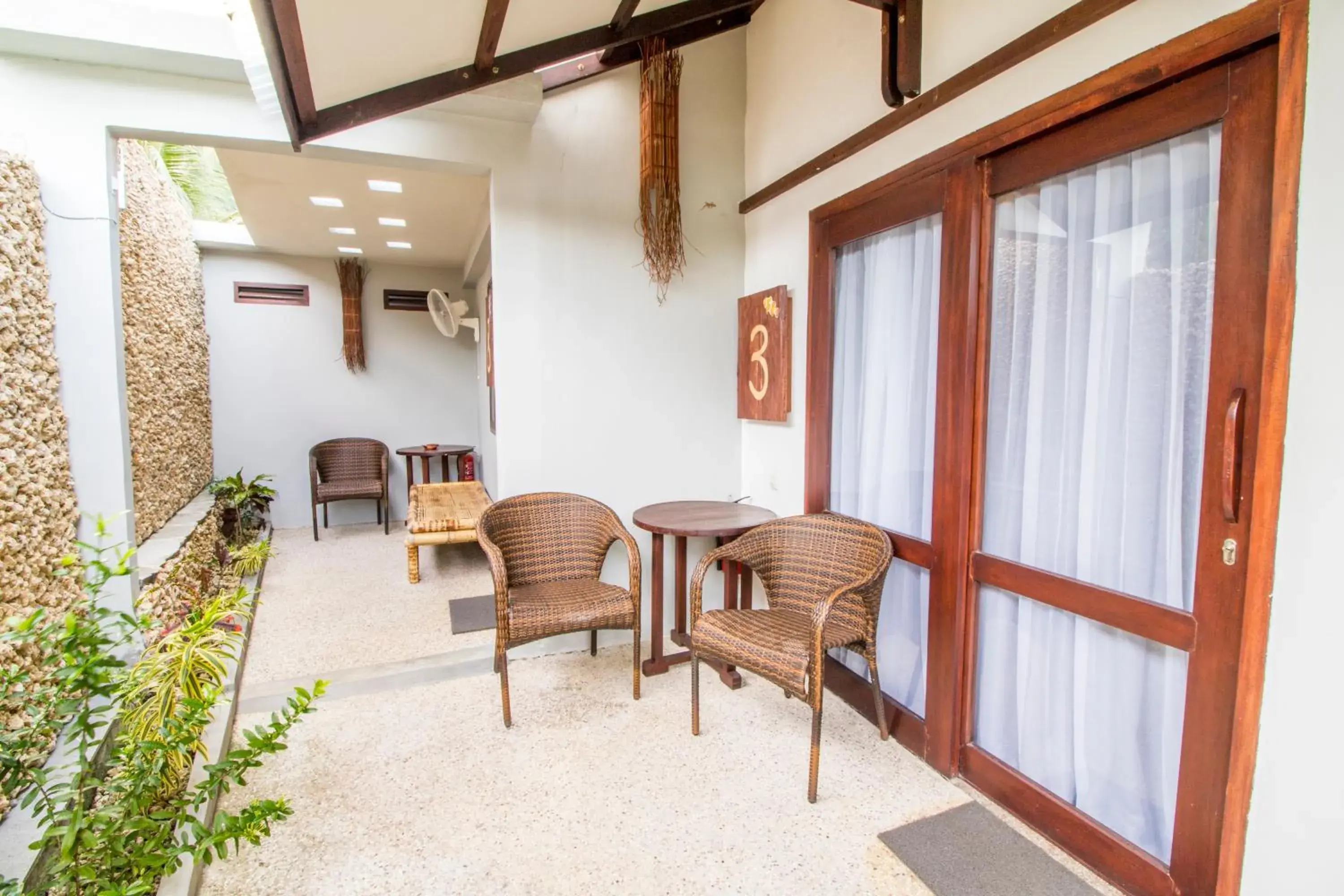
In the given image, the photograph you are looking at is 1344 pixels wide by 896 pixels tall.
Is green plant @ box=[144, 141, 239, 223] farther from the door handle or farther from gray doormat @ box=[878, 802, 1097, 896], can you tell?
the door handle

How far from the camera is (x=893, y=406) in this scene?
2.38 m

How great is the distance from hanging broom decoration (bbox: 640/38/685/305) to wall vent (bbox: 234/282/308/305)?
4.40m

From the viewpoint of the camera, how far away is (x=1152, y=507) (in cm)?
156

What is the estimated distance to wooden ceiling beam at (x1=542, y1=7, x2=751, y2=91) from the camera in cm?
289

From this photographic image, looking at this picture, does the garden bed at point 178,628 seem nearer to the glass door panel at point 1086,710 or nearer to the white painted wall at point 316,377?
the white painted wall at point 316,377

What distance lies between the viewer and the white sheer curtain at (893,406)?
223 centimetres

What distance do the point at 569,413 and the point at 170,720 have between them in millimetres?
1971

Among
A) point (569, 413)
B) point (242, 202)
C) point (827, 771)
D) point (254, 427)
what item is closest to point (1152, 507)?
point (827, 771)

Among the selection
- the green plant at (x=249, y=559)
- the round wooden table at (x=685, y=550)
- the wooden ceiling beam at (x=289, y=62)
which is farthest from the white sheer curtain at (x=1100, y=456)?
the green plant at (x=249, y=559)

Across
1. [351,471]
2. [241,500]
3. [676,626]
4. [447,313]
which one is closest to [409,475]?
[351,471]

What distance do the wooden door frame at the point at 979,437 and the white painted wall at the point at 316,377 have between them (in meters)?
4.81

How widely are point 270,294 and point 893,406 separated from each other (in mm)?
5974

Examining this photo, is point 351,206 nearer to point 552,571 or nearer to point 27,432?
point 27,432

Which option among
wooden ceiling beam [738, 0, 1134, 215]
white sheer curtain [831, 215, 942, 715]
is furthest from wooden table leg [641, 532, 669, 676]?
wooden ceiling beam [738, 0, 1134, 215]
